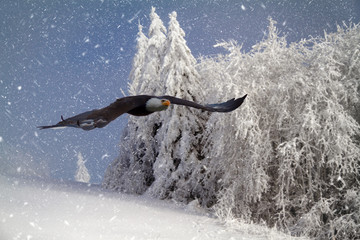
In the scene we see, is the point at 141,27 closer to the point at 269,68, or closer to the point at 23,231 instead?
the point at 269,68

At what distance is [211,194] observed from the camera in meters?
9.20

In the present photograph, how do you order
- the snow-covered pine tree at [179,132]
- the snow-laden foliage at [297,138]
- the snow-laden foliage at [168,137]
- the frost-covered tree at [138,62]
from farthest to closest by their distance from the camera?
the frost-covered tree at [138,62] < the snow-laden foliage at [168,137] < the snow-covered pine tree at [179,132] < the snow-laden foliage at [297,138]

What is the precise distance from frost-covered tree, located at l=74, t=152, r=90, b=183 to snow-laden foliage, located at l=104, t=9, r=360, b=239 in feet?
67.1

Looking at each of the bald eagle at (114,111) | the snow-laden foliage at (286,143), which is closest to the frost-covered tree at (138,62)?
the snow-laden foliage at (286,143)

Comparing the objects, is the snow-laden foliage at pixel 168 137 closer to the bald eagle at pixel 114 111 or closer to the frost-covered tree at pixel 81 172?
the bald eagle at pixel 114 111

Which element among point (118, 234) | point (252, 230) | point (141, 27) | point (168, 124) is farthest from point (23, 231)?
point (141, 27)

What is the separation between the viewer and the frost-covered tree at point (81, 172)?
2858cm

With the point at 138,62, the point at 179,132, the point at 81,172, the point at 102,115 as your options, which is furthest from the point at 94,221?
the point at 81,172

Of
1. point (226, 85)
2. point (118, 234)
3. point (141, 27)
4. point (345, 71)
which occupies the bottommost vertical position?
point (118, 234)

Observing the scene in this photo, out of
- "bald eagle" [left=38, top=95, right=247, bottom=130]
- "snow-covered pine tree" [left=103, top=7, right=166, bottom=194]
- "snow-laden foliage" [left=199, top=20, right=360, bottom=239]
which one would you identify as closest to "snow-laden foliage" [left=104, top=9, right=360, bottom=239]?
"snow-laden foliage" [left=199, top=20, right=360, bottom=239]

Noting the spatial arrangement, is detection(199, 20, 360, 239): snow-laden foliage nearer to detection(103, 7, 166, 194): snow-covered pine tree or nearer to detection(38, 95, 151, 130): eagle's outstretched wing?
detection(103, 7, 166, 194): snow-covered pine tree

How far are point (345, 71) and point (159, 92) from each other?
20.0 feet

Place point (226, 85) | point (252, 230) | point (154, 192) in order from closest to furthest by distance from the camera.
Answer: point (252, 230) → point (226, 85) → point (154, 192)

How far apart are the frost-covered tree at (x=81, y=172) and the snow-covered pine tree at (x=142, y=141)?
16.6 metres
